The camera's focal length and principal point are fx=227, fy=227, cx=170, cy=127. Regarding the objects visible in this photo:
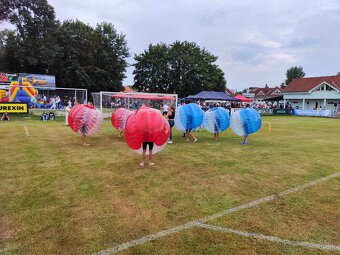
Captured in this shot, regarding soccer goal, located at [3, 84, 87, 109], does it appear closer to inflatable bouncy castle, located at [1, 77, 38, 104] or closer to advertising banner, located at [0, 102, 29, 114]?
inflatable bouncy castle, located at [1, 77, 38, 104]

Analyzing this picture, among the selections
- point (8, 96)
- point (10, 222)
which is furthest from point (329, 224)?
point (8, 96)

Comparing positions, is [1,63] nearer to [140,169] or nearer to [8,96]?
[8,96]

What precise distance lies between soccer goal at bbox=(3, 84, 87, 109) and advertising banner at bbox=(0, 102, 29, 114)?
776 millimetres

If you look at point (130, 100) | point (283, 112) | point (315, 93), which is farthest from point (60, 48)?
point (315, 93)

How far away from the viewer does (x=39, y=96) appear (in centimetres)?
2211

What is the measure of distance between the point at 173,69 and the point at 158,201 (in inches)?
Result: 1714

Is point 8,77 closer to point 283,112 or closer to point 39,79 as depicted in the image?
point 39,79

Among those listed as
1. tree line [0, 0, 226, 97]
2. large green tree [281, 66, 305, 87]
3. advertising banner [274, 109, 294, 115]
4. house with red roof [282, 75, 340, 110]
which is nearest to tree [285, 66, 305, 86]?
large green tree [281, 66, 305, 87]

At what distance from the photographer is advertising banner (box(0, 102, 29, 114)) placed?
1774 centimetres

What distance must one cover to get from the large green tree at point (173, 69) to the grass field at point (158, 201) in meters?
39.0

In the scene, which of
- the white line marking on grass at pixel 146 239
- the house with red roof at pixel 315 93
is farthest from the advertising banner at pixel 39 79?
the house with red roof at pixel 315 93

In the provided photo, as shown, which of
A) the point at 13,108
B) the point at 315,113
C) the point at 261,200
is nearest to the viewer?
the point at 261,200

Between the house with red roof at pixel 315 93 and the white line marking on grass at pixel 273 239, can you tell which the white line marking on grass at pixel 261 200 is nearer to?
the white line marking on grass at pixel 273 239

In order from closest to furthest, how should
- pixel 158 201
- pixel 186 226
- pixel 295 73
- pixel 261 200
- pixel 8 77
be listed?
1. pixel 186 226
2. pixel 158 201
3. pixel 261 200
4. pixel 8 77
5. pixel 295 73
